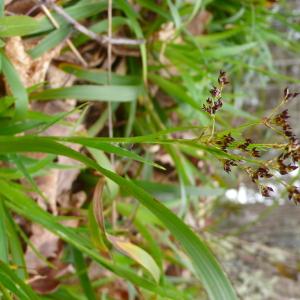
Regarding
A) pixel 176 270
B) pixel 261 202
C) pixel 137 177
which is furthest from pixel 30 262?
pixel 261 202

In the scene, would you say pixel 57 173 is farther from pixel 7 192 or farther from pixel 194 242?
pixel 194 242

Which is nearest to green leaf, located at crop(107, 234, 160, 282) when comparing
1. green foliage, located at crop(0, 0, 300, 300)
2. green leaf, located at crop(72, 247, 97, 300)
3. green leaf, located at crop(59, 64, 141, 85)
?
green foliage, located at crop(0, 0, 300, 300)

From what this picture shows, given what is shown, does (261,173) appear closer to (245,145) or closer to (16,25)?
(245,145)

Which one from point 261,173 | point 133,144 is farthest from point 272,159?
point 133,144

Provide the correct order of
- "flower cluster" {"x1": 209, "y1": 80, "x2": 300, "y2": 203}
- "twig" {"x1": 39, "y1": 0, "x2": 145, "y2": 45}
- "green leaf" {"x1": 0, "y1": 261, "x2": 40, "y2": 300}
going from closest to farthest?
"flower cluster" {"x1": 209, "y1": 80, "x2": 300, "y2": 203} → "green leaf" {"x1": 0, "y1": 261, "x2": 40, "y2": 300} → "twig" {"x1": 39, "y1": 0, "x2": 145, "y2": 45}

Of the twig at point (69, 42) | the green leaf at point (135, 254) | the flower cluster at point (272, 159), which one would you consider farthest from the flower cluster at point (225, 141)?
the twig at point (69, 42)

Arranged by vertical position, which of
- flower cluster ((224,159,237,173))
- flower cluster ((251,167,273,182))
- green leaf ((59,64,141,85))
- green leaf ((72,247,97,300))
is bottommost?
green leaf ((72,247,97,300))

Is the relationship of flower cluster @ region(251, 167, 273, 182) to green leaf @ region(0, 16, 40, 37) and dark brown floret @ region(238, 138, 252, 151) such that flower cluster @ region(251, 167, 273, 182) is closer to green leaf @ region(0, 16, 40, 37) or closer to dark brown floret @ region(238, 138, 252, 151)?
dark brown floret @ region(238, 138, 252, 151)
